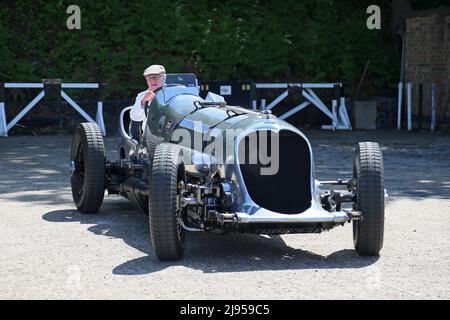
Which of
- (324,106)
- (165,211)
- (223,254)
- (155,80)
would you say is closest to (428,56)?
(324,106)

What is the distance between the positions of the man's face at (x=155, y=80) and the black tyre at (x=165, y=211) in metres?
2.53

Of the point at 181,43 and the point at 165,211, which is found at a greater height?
the point at 181,43

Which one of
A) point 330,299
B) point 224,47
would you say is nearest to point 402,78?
point 224,47

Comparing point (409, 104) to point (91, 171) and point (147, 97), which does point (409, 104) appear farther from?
point (91, 171)

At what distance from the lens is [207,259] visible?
7297mm

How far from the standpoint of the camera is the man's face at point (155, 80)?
31.7 ft

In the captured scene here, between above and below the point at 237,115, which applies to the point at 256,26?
above

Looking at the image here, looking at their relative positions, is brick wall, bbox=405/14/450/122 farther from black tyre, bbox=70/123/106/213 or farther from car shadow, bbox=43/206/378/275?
car shadow, bbox=43/206/378/275

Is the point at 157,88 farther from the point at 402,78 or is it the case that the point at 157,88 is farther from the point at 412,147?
the point at 402,78

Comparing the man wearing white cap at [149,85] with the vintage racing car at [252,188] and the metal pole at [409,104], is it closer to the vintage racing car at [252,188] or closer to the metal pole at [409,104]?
the vintage racing car at [252,188]

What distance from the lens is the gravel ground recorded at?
6.23 meters

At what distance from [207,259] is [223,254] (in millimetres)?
259
